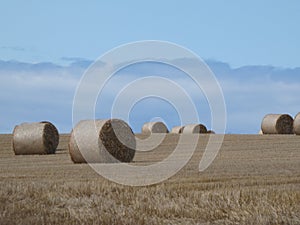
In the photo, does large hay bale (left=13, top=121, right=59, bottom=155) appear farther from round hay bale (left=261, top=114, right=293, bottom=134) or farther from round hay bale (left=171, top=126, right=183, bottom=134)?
round hay bale (left=171, top=126, right=183, bottom=134)

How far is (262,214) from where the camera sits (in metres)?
8.31

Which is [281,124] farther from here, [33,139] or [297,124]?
[33,139]

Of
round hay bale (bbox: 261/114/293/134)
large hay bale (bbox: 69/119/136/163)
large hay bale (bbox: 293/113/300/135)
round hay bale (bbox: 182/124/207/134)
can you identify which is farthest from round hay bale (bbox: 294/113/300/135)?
large hay bale (bbox: 69/119/136/163)

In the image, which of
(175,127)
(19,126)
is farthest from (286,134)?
(19,126)

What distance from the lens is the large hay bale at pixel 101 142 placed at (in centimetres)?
1914

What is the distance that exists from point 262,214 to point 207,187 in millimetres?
2788

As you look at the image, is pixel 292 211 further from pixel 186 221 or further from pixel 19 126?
pixel 19 126

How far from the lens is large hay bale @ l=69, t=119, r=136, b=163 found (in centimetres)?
1914

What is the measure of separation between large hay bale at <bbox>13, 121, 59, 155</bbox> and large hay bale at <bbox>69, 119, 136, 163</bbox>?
435cm

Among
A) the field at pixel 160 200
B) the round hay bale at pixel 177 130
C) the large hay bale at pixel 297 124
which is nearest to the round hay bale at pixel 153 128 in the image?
the round hay bale at pixel 177 130

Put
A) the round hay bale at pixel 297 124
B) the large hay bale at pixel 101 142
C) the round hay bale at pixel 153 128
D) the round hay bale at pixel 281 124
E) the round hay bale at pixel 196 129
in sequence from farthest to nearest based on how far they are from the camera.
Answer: the round hay bale at pixel 153 128, the round hay bale at pixel 196 129, the round hay bale at pixel 281 124, the round hay bale at pixel 297 124, the large hay bale at pixel 101 142

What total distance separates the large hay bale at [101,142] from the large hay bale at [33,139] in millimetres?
4352

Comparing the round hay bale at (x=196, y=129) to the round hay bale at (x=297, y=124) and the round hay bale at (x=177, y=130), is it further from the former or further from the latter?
the round hay bale at (x=297, y=124)

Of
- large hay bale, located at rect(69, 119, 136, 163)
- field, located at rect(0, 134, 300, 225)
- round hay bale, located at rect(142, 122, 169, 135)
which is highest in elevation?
round hay bale, located at rect(142, 122, 169, 135)
